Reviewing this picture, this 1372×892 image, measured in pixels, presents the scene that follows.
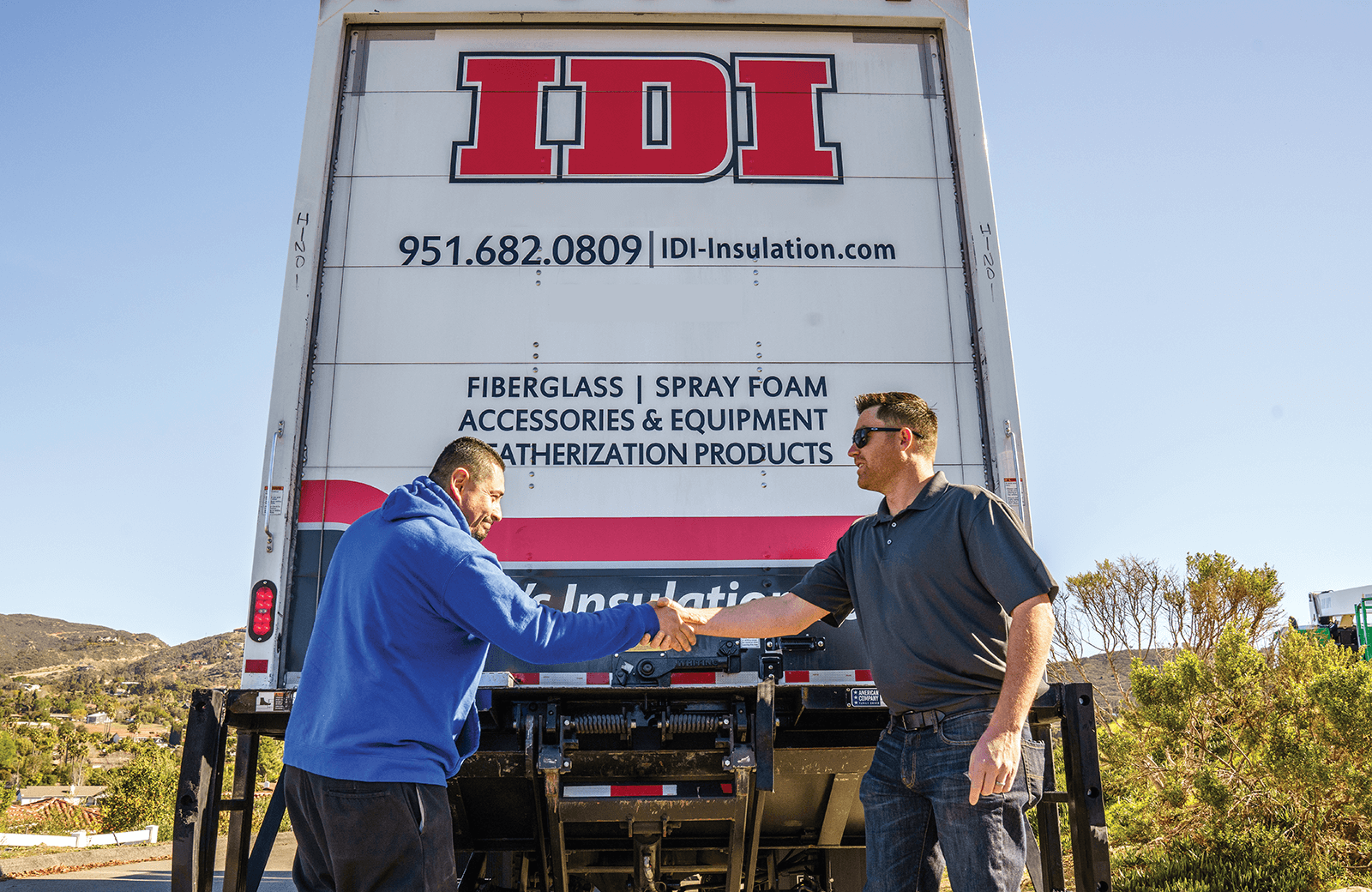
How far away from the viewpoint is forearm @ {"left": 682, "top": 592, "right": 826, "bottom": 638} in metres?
3.22

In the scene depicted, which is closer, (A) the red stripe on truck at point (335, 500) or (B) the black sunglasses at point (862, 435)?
(B) the black sunglasses at point (862, 435)

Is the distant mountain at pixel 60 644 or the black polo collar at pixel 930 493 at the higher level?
the distant mountain at pixel 60 644

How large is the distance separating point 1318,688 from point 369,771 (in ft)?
25.1

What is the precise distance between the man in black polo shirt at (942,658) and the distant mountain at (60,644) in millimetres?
97989

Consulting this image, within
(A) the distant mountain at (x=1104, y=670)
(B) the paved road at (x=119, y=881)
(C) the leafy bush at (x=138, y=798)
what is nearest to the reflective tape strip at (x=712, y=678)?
(B) the paved road at (x=119, y=881)

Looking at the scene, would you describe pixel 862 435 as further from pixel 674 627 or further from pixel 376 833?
pixel 376 833

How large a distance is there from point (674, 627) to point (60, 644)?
111 m

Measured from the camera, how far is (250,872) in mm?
3334

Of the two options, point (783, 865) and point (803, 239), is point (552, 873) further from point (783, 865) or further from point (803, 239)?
point (803, 239)

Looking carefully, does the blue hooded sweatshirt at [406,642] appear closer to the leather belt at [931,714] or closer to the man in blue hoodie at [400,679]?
the man in blue hoodie at [400,679]

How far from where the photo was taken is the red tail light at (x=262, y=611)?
343 cm

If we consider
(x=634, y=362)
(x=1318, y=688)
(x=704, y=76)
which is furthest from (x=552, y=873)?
(x=1318, y=688)

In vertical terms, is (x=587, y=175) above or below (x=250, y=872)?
above

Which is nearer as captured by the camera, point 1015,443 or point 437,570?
point 437,570
